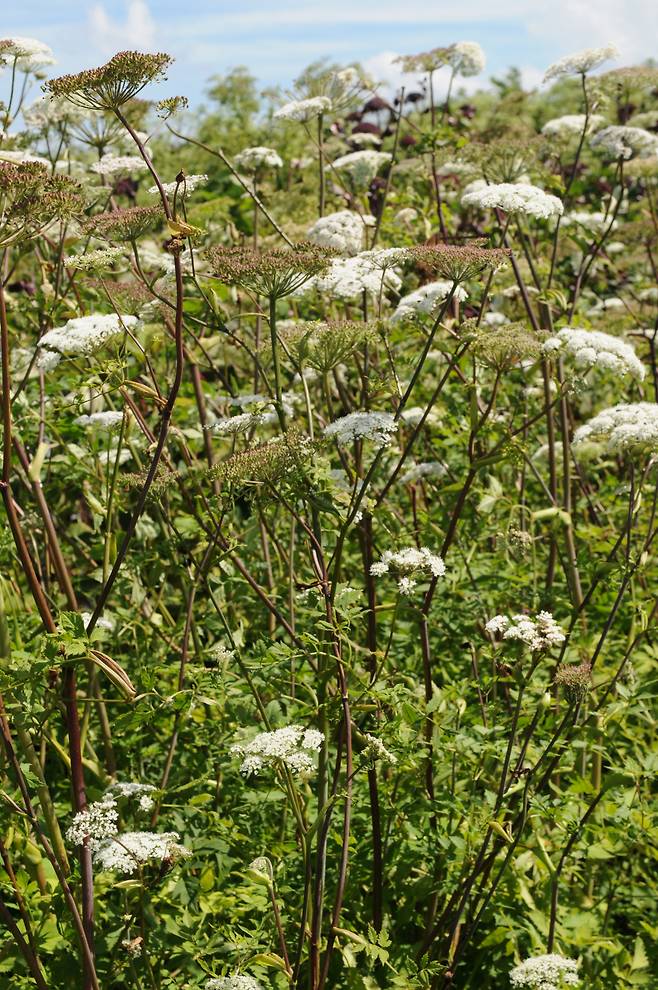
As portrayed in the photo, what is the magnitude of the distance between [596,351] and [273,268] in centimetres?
176

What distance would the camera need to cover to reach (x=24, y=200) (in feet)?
9.10

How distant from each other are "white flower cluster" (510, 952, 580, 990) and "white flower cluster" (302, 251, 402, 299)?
2420mm

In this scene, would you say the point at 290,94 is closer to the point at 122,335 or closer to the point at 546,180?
the point at 546,180

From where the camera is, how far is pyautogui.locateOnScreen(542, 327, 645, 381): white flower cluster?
438 cm

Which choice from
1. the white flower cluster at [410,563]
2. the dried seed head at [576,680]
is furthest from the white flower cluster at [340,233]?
the dried seed head at [576,680]

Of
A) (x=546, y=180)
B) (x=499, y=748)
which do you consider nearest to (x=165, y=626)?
(x=499, y=748)

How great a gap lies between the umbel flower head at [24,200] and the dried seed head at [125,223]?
59 centimetres

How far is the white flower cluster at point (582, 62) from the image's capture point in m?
6.04

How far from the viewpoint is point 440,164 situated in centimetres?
725

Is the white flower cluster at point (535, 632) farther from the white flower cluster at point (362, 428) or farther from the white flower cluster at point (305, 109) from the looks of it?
the white flower cluster at point (305, 109)

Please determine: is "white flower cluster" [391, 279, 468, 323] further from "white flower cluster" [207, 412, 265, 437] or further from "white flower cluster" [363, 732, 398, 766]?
"white flower cluster" [363, 732, 398, 766]

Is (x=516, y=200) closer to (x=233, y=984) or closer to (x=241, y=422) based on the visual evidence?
(x=241, y=422)

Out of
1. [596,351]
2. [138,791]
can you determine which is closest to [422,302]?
[596,351]

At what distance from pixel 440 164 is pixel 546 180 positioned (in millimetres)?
1581
